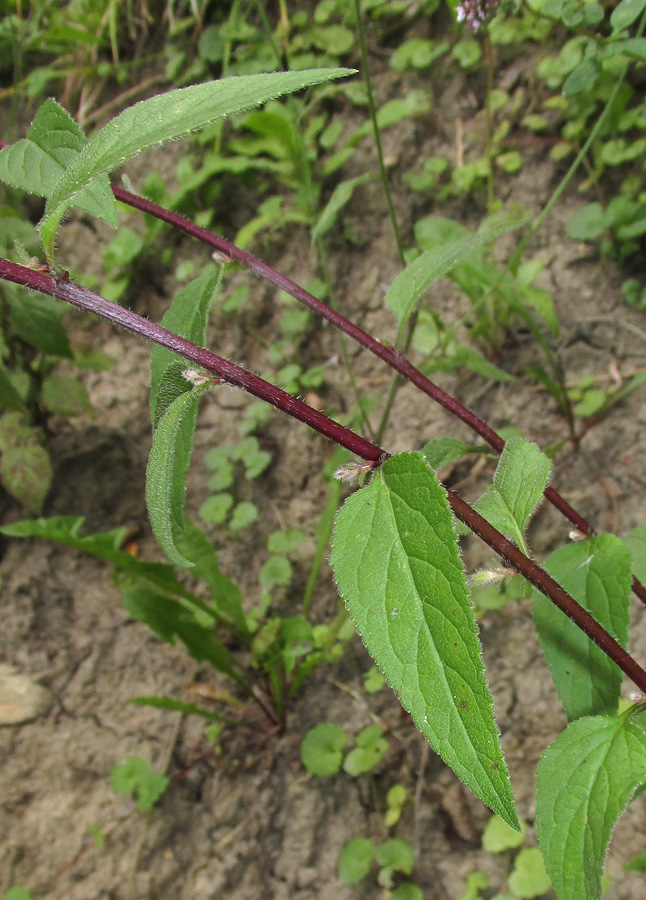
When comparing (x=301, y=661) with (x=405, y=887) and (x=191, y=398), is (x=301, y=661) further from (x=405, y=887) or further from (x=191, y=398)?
(x=191, y=398)

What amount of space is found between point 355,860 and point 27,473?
1.53 meters

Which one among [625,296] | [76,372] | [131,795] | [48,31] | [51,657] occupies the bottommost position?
[131,795]

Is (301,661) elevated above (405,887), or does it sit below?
above

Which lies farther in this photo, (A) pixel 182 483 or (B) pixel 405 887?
(B) pixel 405 887

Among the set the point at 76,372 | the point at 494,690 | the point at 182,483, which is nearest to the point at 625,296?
the point at 494,690

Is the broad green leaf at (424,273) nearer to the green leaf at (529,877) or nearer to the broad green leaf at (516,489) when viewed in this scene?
the broad green leaf at (516,489)

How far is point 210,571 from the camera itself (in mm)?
1959

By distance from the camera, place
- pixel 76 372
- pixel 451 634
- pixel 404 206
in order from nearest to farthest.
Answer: pixel 451 634 → pixel 404 206 → pixel 76 372

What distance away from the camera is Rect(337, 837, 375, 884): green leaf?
170cm

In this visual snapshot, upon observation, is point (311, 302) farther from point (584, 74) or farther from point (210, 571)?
point (210, 571)

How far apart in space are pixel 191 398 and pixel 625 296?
1.75 m

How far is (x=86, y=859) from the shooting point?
1.88 metres

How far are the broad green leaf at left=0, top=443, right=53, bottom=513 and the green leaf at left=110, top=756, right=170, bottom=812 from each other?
85cm

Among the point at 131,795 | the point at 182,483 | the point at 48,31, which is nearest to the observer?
the point at 182,483
